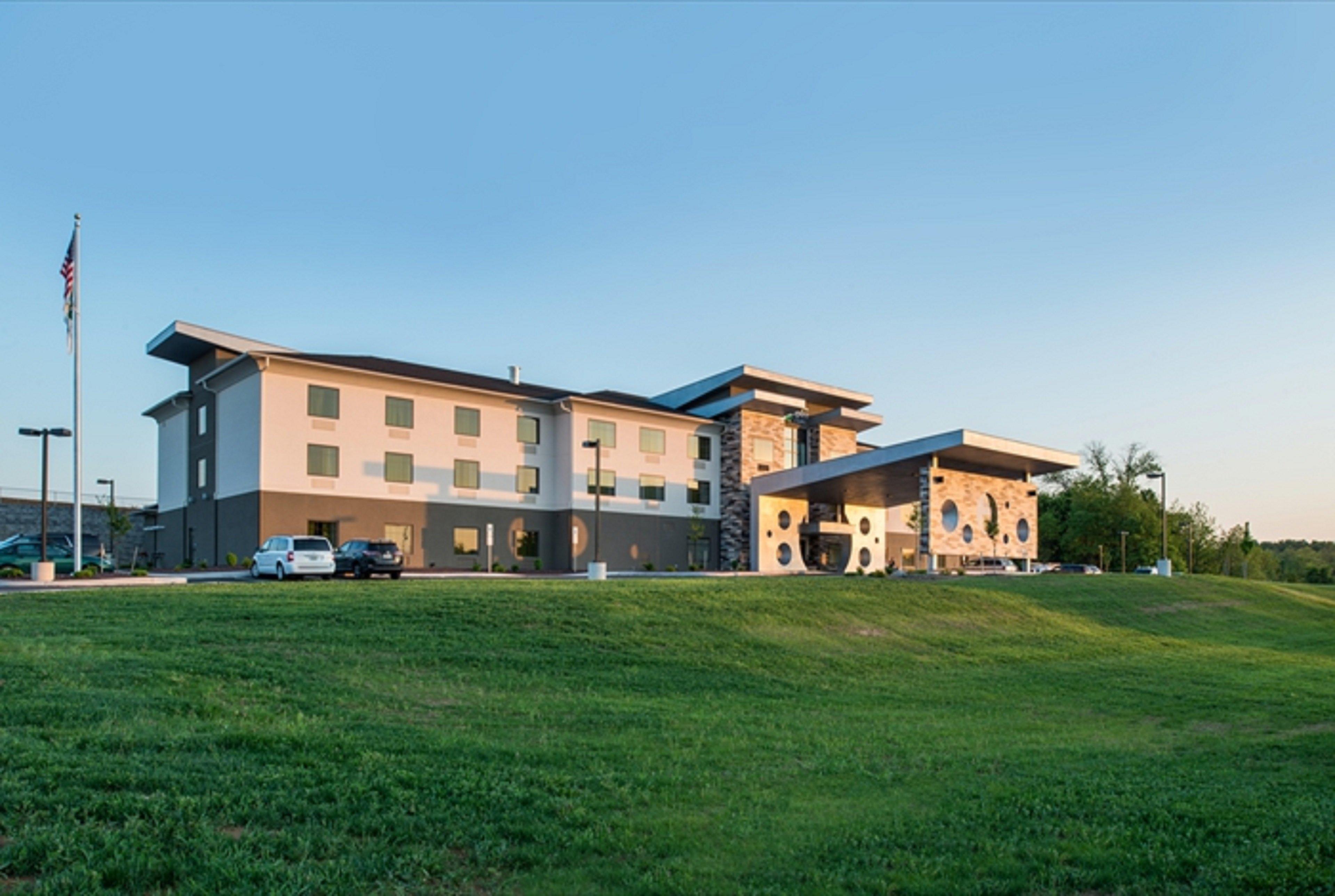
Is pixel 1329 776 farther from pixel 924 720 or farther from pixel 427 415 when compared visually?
pixel 427 415

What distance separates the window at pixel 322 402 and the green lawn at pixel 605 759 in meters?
20.2

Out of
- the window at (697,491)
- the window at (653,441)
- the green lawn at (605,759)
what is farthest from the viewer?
the window at (697,491)

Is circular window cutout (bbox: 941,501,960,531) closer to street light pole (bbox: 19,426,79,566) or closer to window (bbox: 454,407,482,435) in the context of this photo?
window (bbox: 454,407,482,435)

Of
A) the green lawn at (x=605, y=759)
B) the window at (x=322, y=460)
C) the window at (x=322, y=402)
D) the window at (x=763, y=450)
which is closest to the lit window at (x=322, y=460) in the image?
the window at (x=322, y=460)

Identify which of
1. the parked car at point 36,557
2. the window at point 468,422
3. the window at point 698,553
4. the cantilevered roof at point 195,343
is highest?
the cantilevered roof at point 195,343

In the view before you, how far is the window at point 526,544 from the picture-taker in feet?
155

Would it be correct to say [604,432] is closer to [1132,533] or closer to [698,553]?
[698,553]

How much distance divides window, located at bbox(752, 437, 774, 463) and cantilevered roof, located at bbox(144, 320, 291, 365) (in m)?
25.5

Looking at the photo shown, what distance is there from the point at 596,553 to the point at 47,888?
34.8m

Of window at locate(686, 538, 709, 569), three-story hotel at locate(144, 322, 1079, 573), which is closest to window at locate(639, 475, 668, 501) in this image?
three-story hotel at locate(144, 322, 1079, 573)

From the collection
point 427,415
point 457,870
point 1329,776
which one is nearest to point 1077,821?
point 1329,776

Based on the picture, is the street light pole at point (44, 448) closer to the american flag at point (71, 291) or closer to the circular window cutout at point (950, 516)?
the american flag at point (71, 291)

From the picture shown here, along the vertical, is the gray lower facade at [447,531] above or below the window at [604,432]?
below

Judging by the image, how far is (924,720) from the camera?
13.2 meters
